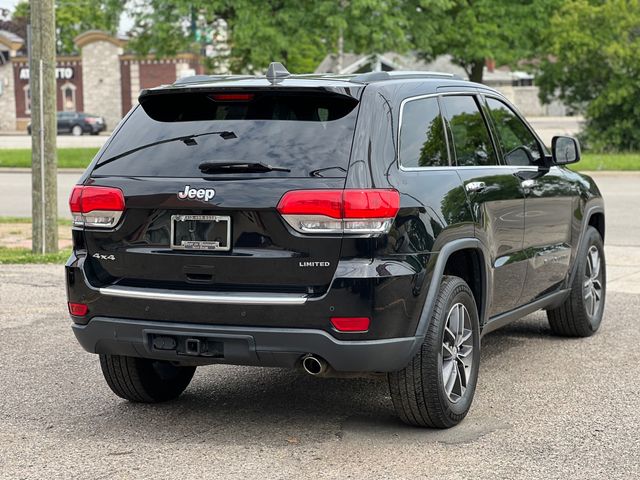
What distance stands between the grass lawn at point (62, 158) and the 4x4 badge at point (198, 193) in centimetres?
2561

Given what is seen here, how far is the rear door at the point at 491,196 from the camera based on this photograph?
6.17 meters

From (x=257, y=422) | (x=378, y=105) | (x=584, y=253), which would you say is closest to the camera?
(x=378, y=105)

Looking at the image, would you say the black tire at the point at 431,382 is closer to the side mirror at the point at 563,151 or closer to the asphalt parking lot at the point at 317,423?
the asphalt parking lot at the point at 317,423

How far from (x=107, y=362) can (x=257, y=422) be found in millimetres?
889

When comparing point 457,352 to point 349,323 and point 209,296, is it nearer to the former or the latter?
point 349,323

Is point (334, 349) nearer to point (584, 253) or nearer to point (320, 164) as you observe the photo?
point (320, 164)

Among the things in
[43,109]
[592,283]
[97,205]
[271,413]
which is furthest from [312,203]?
[43,109]

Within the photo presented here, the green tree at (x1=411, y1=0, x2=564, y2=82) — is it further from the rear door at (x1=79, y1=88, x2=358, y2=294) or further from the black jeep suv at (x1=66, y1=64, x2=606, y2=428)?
the rear door at (x1=79, y1=88, x2=358, y2=294)

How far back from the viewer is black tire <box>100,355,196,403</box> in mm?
6039

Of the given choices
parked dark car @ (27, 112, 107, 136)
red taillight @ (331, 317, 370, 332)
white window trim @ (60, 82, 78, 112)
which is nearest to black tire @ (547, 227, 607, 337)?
red taillight @ (331, 317, 370, 332)

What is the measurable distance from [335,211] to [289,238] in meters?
0.25

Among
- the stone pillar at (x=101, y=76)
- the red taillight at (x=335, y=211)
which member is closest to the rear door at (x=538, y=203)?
the red taillight at (x=335, y=211)

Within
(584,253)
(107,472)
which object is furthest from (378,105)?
(584,253)

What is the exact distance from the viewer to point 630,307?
9430 mm
